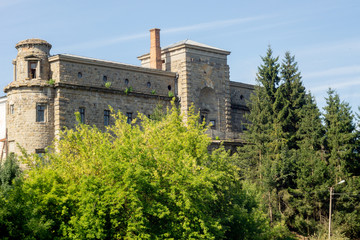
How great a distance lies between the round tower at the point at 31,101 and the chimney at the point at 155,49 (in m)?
9.32

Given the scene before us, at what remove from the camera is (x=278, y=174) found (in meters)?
51.1

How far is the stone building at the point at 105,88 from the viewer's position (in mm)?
47750

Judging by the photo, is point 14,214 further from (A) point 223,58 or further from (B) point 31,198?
(A) point 223,58

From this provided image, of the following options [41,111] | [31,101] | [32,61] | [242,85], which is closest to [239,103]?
[242,85]

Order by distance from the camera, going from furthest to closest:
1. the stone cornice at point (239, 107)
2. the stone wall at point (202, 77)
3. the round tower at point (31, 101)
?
1. the stone cornice at point (239, 107)
2. the stone wall at point (202, 77)
3. the round tower at point (31, 101)

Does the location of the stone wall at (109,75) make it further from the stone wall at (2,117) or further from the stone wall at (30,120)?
the stone wall at (2,117)

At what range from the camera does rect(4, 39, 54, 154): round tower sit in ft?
156

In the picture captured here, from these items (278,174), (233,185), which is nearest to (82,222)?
(233,185)

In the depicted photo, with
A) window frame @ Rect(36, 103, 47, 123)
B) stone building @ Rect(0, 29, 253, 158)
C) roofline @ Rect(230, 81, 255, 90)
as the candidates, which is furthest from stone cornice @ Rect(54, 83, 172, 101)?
roofline @ Rect(230, 81, 255, 90)

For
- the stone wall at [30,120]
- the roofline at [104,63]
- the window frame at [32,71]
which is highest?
the roofline at [104,63]

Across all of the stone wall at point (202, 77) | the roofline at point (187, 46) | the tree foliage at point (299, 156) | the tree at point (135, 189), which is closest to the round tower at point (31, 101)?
the roofline at point (187, 46)

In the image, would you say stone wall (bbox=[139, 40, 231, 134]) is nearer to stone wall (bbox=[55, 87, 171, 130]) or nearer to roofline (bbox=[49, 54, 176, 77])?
roofline (bbox=[49, 54, 176, 77])

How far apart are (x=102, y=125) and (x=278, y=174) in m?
13.7

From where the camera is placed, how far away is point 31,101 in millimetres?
47719
